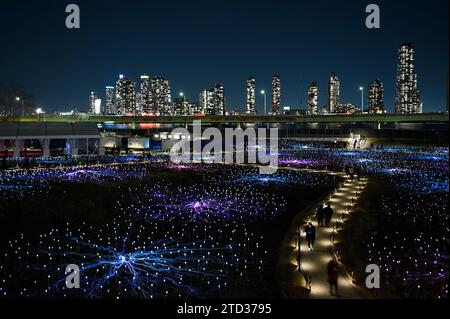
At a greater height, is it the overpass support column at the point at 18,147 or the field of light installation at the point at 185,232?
the overpass support column at the point at 18,147

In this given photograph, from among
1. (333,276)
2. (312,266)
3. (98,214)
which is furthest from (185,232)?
(333,276)

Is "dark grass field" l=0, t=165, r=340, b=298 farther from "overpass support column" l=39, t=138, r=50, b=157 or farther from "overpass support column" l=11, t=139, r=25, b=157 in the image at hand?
"overpass support column" l=39, t=138, r=50, b=157

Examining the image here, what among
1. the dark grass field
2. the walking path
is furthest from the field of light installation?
the walking path

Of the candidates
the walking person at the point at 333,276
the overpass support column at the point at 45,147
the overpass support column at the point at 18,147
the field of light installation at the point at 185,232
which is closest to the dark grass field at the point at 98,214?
the field of light installation at the point at 185,232

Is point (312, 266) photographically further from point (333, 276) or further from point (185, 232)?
point (185, 232)

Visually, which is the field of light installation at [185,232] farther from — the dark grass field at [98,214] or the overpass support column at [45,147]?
the overpass support column at [45,147]
